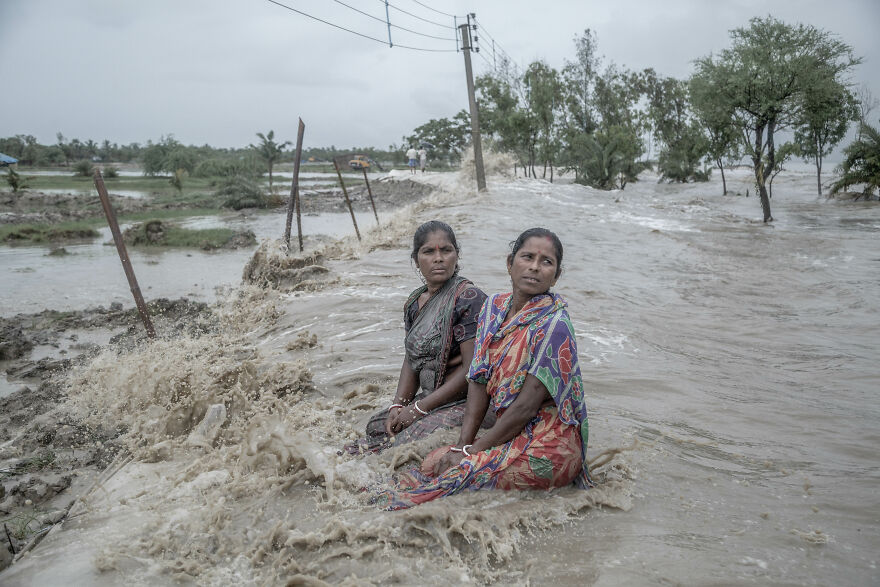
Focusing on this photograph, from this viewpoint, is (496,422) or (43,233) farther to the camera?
(43,233)

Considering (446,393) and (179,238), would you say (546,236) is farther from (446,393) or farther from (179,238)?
(179,238)

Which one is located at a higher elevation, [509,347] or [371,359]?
[509,347]

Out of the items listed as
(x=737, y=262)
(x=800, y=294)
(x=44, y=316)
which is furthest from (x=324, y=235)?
(x=800, y=294)

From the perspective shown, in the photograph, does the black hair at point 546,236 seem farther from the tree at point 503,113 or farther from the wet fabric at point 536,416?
the tree at point 503,113

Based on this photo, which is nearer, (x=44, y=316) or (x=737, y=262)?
(x=44, y=316)

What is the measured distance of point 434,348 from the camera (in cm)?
310

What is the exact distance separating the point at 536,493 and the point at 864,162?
71.8ft

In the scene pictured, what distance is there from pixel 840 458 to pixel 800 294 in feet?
18.6

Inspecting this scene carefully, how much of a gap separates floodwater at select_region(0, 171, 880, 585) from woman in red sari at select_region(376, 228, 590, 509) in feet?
0.34

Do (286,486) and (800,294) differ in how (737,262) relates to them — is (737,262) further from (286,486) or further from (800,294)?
(286,486)

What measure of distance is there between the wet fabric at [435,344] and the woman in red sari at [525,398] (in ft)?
1.09

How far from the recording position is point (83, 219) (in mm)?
21406

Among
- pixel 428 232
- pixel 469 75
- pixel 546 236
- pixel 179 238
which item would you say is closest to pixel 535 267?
pixel 546 236

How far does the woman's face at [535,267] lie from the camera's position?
8.21 ft
